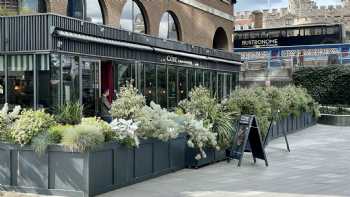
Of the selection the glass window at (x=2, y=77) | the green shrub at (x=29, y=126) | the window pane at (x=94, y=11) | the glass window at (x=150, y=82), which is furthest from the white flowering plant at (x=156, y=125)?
the window pane at (x=94, y=11)

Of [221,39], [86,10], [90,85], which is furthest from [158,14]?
[221,39]

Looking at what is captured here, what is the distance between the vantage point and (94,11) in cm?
2217

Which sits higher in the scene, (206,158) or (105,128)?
(105,128)

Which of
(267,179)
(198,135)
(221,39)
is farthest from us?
(221,39)

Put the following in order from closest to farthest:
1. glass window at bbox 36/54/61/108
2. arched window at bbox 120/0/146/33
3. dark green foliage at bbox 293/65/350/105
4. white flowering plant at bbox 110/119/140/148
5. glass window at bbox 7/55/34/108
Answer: white flowering plant at bbox 110/119/140/148 < glass window at bbox 36/54/61/108 < glass window at bbox 7/55/34/108 < arched window at bbox 120/0/146/33 < dark green foliage at bbox 293/65/350/105

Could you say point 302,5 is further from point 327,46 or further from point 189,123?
point 189,123

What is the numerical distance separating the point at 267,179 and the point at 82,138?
389cm

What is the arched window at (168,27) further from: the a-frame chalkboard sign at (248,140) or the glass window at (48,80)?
the a-frame chalkboard sign at (248,140)

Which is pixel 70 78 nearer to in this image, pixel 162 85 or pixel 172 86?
pixel 162 85

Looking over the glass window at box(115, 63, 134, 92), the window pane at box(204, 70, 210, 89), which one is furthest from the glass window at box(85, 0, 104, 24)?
the window pane at box(204, 70, 210, 89)

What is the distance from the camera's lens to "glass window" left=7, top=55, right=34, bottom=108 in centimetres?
1552

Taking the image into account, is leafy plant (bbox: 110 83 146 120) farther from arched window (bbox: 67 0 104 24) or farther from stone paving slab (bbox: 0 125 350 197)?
arched window (bbox: 67 0 104 24)

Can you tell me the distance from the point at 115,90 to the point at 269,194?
34.5 ft

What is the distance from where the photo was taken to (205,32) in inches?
1355
